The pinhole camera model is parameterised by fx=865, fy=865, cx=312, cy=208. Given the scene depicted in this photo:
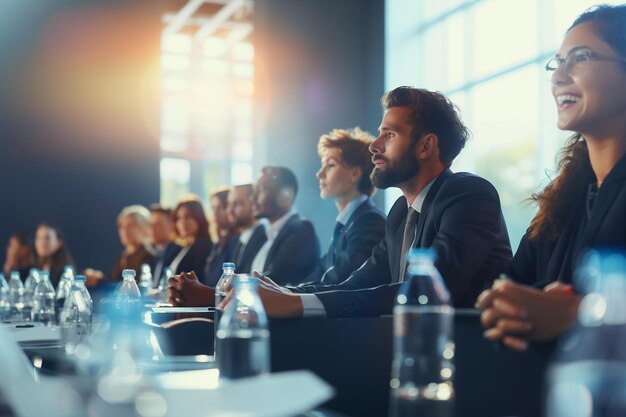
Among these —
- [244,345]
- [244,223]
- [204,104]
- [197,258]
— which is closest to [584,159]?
[244,345]

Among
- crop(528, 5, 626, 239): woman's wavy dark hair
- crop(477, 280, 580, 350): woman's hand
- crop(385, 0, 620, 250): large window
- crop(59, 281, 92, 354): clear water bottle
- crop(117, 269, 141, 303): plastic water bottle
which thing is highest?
crop(385, 0, 620, 250): large window

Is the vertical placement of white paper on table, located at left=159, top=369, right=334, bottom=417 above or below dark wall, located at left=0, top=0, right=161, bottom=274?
below

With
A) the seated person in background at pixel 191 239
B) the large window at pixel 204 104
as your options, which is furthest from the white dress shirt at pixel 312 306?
the large window at pixel 204 104

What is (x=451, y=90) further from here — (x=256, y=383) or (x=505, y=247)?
(x=256, y=383)

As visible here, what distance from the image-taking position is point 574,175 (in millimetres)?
2219

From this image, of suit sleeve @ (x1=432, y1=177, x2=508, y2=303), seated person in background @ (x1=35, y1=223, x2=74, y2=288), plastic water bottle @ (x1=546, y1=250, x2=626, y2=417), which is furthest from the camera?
seated person in background @ (x1=35, y1=223, x2=74, y2=288)

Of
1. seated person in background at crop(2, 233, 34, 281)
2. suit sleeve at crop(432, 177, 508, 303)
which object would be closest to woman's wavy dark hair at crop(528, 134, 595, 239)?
suit sleeve at crop(432, 177, 508, 303)

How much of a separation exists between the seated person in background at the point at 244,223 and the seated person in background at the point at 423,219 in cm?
256

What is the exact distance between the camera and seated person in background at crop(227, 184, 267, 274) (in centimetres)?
569

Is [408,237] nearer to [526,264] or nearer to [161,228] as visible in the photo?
[526,264]

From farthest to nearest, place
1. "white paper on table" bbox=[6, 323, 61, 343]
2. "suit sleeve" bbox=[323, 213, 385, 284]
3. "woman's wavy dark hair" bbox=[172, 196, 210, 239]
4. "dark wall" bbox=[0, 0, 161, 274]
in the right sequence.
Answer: "dark wall" bbox=[0, 0, 161, 274]
"woman's wavy dark hair" bbox=[172, 196, 210, 239]
"suit sleeve" bbox=[323, 213, 385, 284]
"white paper on table" bbox=[6, 323, 61, 343]

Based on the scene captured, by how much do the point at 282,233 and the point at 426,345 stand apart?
380 centimetres

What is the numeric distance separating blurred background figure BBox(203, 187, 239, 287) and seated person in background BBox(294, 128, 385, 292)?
150 cm

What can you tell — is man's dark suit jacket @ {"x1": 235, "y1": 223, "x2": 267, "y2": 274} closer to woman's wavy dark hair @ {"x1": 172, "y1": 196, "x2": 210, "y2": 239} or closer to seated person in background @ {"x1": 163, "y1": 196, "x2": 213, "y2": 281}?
seated person in background @ {"x1": 163, "y1": 196, "x2": 213, "y2": 281}
